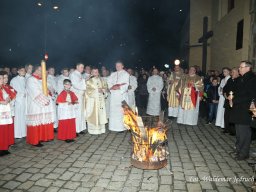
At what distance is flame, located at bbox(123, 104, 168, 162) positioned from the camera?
197 inches

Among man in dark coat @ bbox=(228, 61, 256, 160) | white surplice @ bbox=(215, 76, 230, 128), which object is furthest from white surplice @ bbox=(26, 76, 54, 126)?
white surplice @ bbox=(215, 76, 230, 128)

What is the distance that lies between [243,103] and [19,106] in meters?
5.57

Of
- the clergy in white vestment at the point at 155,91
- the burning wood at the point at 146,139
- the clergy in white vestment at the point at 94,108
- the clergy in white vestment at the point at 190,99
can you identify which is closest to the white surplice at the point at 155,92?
the clergy in white vestment at the point at 155,91

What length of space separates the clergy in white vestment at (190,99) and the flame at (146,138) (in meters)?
4.30

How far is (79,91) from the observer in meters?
8.01

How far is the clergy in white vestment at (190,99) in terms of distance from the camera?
9297 millimetres

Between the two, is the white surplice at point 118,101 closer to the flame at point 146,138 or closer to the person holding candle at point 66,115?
the person holding candle at point 66,115

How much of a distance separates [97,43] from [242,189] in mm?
35150

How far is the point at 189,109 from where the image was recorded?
9.27 metres

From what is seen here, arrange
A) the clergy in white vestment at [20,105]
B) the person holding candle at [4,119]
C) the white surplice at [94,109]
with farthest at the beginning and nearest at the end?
the white surplice at [94,109], the clergy in white vestment at [20,105], the person holding candle at [4,119]

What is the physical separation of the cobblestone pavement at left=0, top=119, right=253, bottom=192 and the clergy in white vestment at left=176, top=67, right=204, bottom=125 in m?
2.12

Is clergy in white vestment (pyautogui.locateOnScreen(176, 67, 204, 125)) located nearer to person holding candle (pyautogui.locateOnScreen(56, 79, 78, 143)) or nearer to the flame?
person holding candle (pyautogui.locateOnScreen(56, 79, 78, 143))

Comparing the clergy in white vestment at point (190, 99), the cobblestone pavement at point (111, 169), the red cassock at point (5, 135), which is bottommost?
the cobblestone pavement at point (111, 169)

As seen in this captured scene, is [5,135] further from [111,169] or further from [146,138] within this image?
[146,138]
